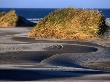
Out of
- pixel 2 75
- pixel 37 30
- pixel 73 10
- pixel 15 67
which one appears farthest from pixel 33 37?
pixel 2 75

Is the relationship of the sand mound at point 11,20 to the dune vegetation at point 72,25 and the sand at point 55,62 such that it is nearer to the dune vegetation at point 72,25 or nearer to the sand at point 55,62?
the dune vegetation at point 72,25

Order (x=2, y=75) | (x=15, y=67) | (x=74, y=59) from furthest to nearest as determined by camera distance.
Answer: (x=74, y=59)
(x=15, y=67)
(x=2, y=75)

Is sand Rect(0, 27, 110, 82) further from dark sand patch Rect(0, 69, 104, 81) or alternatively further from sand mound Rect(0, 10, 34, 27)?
sand mound Rect(0, 10, 34, 27)

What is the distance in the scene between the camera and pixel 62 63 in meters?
20.0

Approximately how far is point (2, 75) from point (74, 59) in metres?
6.65

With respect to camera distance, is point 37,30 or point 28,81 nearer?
point 28,81

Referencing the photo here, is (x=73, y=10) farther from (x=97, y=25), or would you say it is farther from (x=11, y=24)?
(x=11, y=24)

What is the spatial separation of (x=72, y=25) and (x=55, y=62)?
15032 millimetres

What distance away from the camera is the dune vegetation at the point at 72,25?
112 ft

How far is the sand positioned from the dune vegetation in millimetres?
3607

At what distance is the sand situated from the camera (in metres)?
15.4

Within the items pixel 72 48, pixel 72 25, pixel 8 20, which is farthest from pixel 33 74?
pixel 8 20

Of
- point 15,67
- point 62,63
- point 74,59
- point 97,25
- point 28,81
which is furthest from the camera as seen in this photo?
point 97,25

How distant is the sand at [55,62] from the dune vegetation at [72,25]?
361cm
